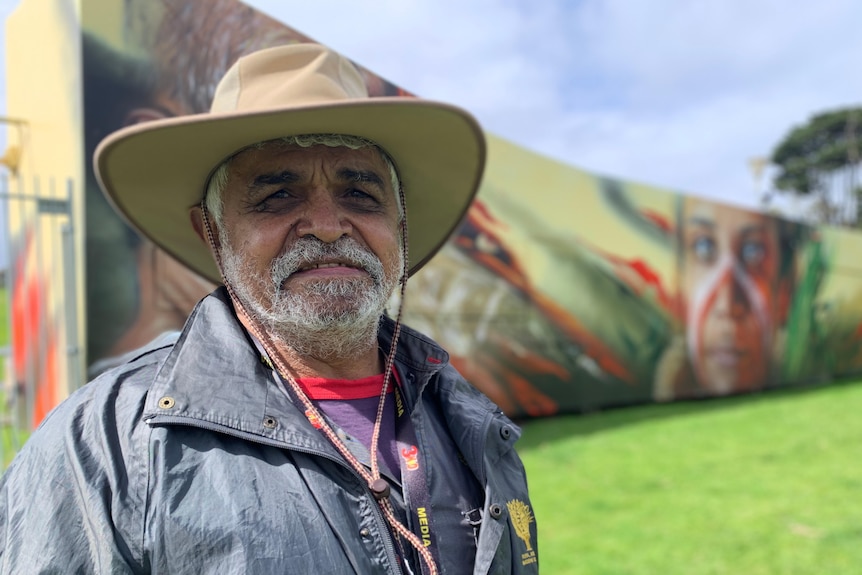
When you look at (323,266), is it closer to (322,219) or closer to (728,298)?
(322,219)

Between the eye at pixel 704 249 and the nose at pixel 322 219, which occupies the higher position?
the nose at pixel 322 219

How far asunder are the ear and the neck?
0.77 ft

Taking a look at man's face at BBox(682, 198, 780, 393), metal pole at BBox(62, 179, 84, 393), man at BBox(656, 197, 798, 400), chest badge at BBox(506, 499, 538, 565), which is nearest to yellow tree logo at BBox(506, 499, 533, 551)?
chest badge at BBox(506, 499, 538, 565)

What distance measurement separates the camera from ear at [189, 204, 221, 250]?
162cm

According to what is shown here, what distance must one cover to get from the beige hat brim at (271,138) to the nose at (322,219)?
0.15m

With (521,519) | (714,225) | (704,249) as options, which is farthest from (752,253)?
(521,519)

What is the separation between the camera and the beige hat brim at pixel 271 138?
1384mm

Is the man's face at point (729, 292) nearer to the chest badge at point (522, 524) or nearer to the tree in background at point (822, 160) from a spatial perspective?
the chest badge at point (522, 524)

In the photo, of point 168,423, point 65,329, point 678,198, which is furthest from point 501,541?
point 678,198

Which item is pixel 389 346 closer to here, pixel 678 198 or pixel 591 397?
pixel 591 397

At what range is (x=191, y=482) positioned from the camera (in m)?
1.10

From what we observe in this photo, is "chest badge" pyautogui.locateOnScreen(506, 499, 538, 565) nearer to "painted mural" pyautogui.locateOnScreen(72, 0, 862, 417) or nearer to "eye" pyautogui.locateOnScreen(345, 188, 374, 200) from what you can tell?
"eye" pyautogui.locateOnScreen(345, 188, 374, 200)

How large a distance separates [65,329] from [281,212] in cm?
284

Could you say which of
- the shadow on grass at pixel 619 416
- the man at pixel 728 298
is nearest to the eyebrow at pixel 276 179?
the shadow on grass at pixel 619 416
